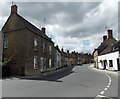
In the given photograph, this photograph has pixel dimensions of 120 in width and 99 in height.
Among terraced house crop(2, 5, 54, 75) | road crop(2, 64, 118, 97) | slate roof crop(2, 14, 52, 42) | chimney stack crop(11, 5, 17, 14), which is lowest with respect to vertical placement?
road crop(2, 64, 118, 97)

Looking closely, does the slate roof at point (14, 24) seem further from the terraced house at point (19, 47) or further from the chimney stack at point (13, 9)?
the chimney stack at point (13, 9)

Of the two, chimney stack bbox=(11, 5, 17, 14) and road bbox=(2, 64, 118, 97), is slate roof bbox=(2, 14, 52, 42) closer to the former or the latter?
chimney stack bbox=(11, 5, 17, 14)

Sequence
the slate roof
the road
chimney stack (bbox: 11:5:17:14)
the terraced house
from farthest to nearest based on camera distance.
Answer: chimney stack (bbox: 11:5:17:14) → the slate roof → the terraced house → the road

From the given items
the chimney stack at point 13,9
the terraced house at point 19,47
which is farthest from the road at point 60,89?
the chimney stack at point 13,9

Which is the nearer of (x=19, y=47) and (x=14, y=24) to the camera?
(x=19, y=47)

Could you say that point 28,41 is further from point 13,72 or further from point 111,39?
point 111,39

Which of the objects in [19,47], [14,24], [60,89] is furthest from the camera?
[14,24]

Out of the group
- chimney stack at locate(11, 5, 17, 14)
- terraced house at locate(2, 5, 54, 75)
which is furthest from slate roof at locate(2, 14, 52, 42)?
chimney stack at locate(11, 5, 17, 14)

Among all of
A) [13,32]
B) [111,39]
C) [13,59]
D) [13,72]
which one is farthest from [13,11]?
[111,39]

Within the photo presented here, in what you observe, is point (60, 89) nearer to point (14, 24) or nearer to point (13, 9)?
point (14, 24)


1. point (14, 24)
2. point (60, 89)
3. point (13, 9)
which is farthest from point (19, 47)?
point (60, 89)

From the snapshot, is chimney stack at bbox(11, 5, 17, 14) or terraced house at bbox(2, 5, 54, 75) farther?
chimney stack at bbox(11, 5, 17, 14)

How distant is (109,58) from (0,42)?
74.9ft

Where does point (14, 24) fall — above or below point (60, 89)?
above
